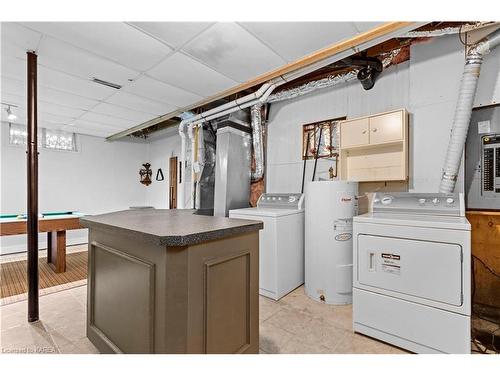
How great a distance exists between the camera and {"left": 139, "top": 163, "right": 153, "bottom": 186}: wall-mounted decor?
6.55 m

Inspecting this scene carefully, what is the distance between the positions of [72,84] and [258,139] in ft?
8.27

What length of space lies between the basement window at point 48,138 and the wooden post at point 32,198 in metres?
3.10

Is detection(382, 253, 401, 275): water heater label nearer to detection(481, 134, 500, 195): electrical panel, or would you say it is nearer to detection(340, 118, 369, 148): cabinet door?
A: detection(481, 134, 500, 195): electrical panel

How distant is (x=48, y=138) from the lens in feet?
17.2

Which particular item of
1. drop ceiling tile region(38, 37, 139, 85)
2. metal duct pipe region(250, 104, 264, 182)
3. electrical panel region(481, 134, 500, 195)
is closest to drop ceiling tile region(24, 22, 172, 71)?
drop ceiling tile region(38, 37, 139, 85)

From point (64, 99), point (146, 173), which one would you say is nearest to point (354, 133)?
point (64, 99)

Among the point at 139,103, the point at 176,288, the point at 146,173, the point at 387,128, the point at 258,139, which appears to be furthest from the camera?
the point at 146,173

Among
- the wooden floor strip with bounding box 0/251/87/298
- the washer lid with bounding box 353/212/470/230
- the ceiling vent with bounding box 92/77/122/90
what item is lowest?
the wooden floor strip with bounding box 0/251/87/298

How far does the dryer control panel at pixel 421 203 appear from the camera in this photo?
6.82 ft

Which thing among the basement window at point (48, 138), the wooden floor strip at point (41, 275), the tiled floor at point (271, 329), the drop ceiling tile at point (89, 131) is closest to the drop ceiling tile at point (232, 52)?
the tiled floor at point (271, 329)

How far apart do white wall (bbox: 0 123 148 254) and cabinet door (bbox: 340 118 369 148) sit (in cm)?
545

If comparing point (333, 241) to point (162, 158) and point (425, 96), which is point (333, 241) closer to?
point (425, 96)
